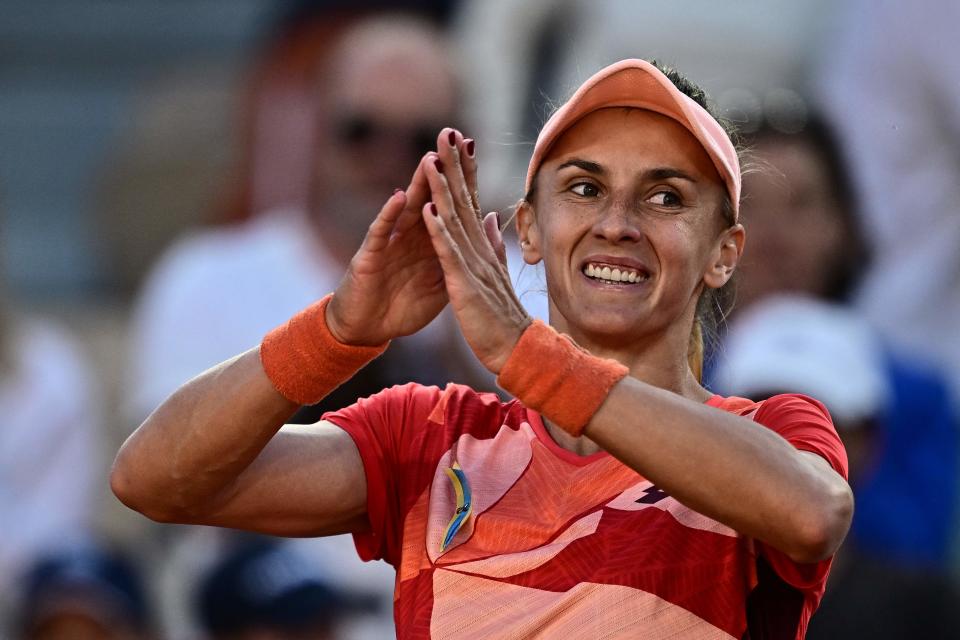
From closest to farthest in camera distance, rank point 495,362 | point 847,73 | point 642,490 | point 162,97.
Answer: point 495,362
point 642,490
point 847,73
point 162,97

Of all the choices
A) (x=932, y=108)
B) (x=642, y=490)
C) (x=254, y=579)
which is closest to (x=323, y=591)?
(x=254, y=579)

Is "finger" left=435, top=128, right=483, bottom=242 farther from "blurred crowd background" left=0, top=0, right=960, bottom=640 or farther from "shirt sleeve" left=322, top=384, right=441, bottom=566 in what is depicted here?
"blurred crowd background" left=0, top=0, right=960, bottom=640

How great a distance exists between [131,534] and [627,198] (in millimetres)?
3638

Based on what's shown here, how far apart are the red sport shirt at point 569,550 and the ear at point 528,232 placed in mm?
291

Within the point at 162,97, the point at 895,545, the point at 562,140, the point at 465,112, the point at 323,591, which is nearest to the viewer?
the point at 562,140

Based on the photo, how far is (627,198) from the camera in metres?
2.61

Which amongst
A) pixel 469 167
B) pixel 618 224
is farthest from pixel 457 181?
pixel 618 224

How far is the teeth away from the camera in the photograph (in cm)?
260

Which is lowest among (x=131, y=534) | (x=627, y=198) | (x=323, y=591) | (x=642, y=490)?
(x=131, y=534)

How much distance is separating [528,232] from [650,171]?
0.28m

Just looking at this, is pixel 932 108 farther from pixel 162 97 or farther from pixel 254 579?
pixel 162 97

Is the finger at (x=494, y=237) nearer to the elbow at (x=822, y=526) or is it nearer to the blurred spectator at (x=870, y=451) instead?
the elbow at (x=822, y=526)

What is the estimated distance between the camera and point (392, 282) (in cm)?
256

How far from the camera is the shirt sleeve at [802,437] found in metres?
2.44
